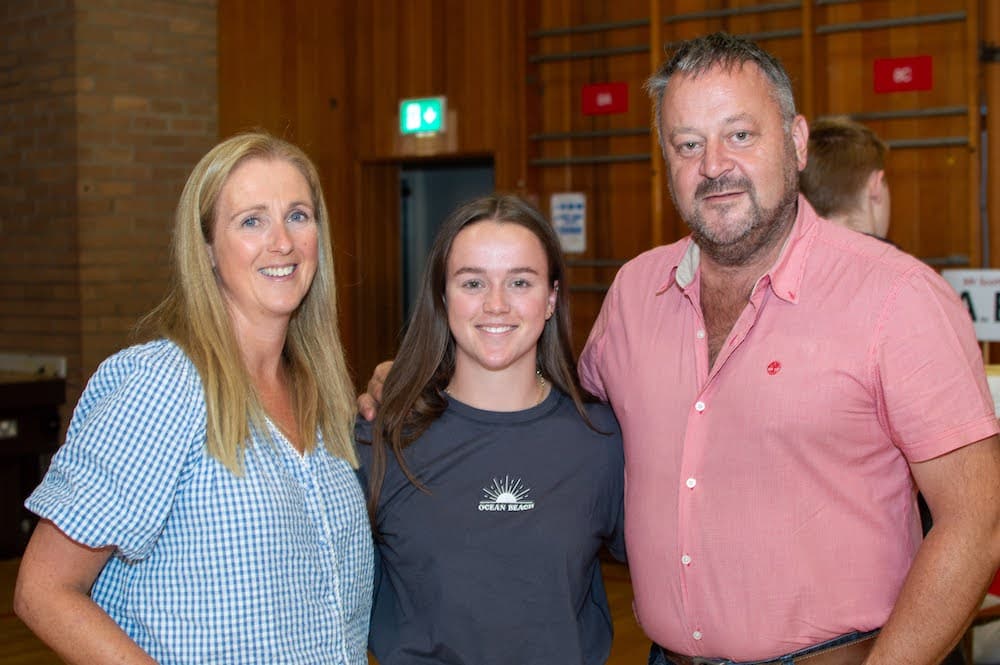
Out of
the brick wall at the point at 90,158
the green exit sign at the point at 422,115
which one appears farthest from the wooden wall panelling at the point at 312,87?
the green exit sign at the point at 422,115

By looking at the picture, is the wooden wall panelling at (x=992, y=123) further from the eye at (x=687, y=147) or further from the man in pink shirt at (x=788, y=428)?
the eye at (x=687, y=147)

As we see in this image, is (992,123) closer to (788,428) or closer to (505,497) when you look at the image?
(788,428)

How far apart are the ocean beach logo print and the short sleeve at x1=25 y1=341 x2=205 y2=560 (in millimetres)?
561

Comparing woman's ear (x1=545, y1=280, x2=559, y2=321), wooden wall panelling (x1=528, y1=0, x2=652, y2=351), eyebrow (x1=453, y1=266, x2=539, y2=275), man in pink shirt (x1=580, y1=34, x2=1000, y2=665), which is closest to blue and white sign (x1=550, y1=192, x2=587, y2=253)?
wooden wall panelling (x1=528, y1=0, x2=652, y2=351)

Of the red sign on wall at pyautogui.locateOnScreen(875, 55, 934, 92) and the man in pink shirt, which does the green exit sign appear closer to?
the red sign on wall at pyautogui.locateOnScreen(875, 55, 934, 92)

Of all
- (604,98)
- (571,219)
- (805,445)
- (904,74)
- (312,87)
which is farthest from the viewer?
(312,87)

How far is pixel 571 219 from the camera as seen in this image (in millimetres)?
6246

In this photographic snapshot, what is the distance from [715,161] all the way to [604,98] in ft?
13.9

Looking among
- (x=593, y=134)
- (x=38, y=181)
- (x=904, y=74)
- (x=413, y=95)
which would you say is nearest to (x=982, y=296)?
(x=904, y=74)

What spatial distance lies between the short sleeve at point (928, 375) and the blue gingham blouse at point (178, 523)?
100cm

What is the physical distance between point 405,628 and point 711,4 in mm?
4443

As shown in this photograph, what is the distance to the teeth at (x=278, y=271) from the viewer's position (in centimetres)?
197

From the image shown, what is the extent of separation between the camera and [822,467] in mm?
1832

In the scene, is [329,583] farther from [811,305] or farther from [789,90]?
[789,90]
